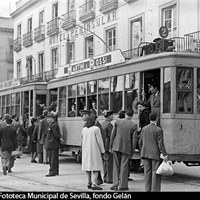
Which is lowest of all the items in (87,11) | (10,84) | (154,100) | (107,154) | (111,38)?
(107,154)

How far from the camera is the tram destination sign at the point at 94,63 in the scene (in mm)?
13828

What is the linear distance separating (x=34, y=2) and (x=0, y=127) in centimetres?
2582

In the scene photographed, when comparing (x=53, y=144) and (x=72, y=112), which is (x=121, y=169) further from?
(x=72, y=112)

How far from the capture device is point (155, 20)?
936 inches

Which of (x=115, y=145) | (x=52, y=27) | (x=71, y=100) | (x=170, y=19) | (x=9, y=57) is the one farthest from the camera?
(x=9, y=57)

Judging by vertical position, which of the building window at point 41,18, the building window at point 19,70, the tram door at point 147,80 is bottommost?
the tram door at point 147,80

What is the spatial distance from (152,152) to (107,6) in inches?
755

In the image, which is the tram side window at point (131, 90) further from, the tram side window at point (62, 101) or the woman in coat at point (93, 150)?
the tram side window at point (62, 101)

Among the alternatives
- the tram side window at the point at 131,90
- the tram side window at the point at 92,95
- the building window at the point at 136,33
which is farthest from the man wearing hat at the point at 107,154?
the building window at the point at 136,33

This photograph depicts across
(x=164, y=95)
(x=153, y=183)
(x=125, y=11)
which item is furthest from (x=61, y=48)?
(x=153, y=183)

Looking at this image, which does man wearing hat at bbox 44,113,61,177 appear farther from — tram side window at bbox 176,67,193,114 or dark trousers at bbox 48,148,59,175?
tram side window at bbox 176,67,193,114

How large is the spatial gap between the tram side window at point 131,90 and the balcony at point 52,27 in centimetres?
2154

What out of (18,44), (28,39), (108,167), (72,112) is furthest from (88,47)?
(108,167)

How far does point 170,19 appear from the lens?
23.0 m
